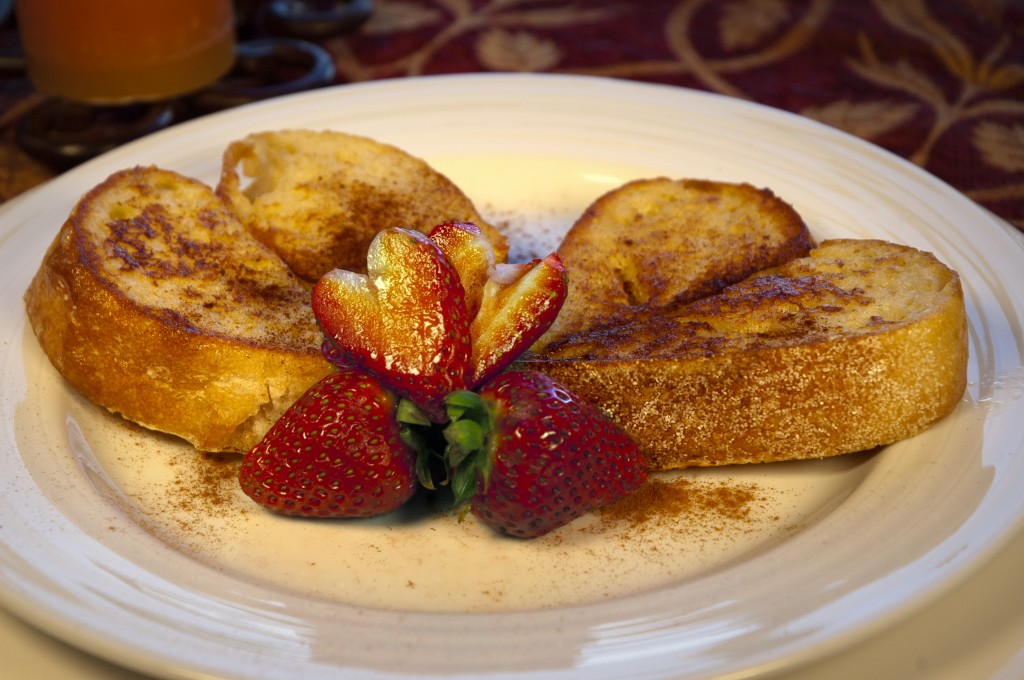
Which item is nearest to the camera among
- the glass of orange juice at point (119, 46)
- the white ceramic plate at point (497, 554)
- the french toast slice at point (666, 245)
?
the white ceramic plate at point (497, 554)

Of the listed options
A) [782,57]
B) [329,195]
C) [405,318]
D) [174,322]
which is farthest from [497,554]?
[782,57]

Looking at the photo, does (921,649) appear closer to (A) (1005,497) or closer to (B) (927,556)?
(B) (927,556)

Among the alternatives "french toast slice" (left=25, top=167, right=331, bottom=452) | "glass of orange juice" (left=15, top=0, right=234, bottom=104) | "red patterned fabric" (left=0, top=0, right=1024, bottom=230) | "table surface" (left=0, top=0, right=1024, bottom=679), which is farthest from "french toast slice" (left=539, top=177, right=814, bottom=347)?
"glass of orange juice" (left=15, top=0, right=234, bottom=104)

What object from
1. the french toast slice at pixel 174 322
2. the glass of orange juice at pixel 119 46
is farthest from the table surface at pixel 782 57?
the french toast slice at pixel 174 322

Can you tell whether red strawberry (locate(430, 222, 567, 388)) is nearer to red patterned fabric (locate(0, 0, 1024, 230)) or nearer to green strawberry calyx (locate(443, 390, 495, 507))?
green strawberry calyx (locate(443, 390, 495, 507))

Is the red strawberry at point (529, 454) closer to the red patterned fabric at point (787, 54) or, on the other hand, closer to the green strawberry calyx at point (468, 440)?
the green strawberry calyx at point (468, 440)
